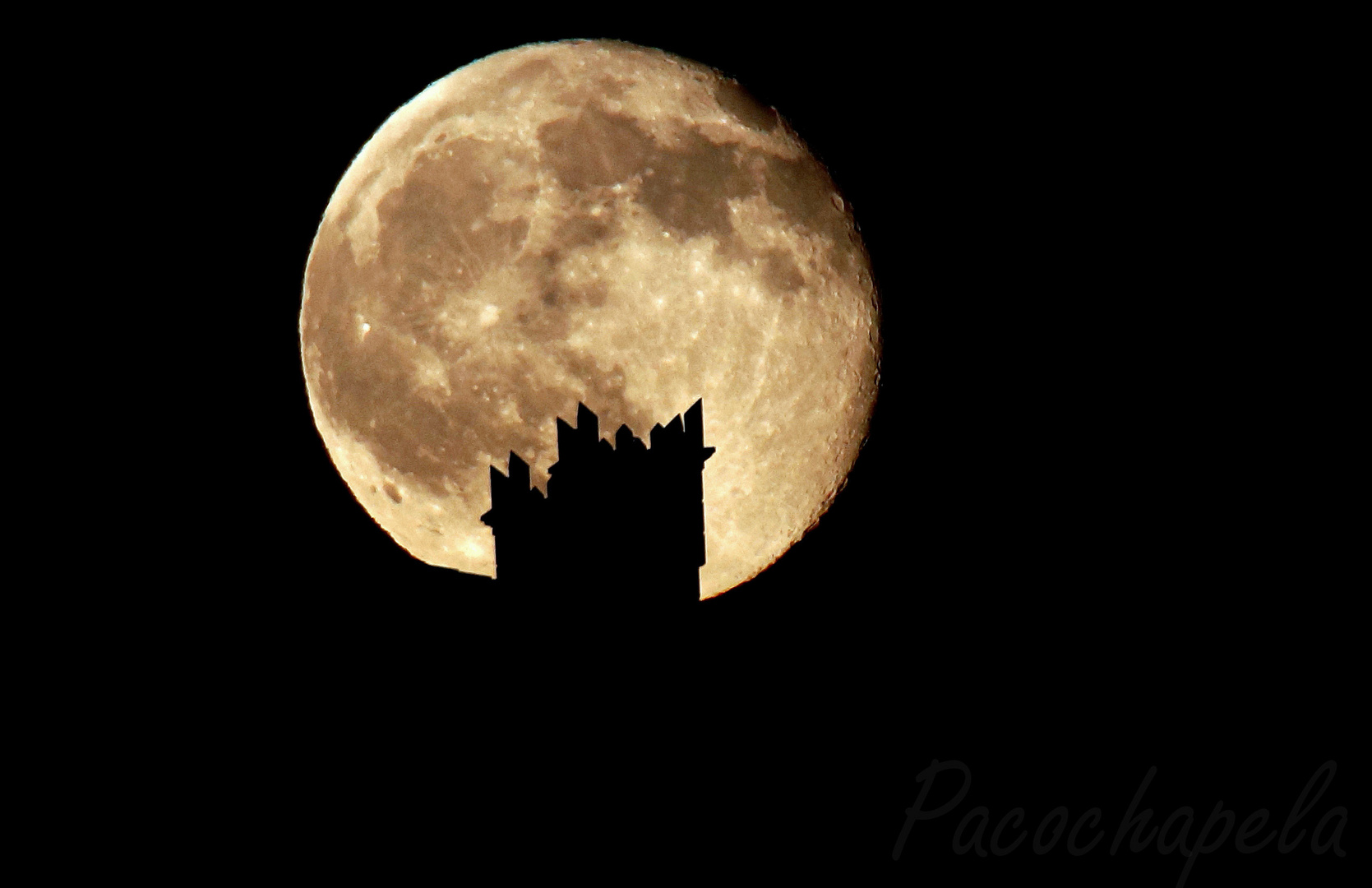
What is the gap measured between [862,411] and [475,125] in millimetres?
3042

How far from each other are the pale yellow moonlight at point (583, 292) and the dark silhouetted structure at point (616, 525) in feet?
2.04

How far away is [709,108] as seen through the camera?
25.1ft

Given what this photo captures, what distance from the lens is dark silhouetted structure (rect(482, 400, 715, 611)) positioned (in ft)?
20.9

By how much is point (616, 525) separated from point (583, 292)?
147 cm

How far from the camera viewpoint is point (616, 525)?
638cm

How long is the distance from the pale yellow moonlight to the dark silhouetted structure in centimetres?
62

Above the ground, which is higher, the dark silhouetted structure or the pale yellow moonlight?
the pale yellow moonlight

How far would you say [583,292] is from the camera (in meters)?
7.05

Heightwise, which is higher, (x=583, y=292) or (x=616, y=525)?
(x=583, y=292)

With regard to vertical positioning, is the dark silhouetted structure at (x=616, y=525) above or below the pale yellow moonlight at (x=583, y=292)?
below

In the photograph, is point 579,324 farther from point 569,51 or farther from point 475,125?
Result: point 569,51

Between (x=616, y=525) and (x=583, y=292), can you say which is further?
(x=583, y=292)

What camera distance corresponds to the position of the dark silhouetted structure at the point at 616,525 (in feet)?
20.9

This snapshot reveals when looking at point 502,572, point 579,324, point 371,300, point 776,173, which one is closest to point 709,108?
point 776,173
